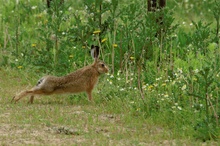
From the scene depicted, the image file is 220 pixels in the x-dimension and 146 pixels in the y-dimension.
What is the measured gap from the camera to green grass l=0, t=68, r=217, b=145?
30.0 feet

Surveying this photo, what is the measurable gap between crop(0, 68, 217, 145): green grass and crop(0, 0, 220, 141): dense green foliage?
0.17 m

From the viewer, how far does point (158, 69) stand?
11641 mm

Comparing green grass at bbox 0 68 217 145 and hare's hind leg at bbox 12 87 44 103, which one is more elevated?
hare's hind leg at bbox 12 87 44 103

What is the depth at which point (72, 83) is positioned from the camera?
11734 millimetres

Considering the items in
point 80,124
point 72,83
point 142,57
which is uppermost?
point 142,57

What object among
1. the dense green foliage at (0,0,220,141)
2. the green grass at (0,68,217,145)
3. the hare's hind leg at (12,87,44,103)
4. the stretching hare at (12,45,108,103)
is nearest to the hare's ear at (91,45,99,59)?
the stretching hare at (12,45,108,103)

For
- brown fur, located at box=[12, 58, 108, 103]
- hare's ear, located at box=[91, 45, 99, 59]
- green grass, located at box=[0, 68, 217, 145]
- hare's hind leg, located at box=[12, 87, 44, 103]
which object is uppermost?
hare's ear, located at box=[91, 45, 99, 59]

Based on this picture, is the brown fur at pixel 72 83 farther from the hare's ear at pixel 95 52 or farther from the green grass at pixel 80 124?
the green grass at pixel 80 124

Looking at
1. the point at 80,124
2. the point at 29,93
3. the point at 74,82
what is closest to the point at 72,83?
the point at 74,82

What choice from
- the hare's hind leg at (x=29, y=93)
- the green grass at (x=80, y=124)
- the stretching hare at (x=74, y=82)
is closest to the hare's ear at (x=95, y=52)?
the stretching hare at (x=74, y=82)

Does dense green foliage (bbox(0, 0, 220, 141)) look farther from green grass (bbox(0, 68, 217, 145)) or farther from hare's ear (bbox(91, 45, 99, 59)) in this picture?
hare's ear (bbox(91, 45, 99, 59))

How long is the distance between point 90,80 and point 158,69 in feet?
3.90

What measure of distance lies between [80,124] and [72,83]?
182cm

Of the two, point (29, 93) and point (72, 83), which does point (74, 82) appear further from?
point (29, 93)
